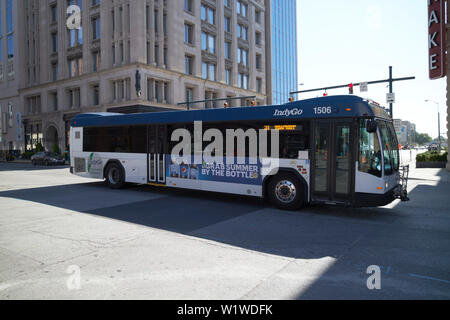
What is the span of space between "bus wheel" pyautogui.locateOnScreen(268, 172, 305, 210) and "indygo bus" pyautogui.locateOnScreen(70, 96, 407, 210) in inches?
1.1

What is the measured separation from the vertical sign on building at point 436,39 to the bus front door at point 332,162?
1377 cm

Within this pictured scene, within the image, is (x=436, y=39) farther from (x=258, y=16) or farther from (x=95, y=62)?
(x=258, y=16)

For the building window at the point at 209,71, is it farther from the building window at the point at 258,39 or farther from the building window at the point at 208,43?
the building window at the point at 258,39

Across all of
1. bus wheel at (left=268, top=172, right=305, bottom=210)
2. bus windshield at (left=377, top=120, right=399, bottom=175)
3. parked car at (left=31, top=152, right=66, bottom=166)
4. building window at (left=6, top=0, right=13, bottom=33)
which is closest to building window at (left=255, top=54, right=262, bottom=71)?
parked car at (left=31, top=152, right=66, bottom=166)

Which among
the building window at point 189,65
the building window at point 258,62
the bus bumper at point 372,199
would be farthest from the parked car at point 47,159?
the building window at point 258,62

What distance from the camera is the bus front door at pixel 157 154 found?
1229 cm

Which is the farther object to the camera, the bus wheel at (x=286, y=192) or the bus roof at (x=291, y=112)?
the bus wheel at (x=286, y=192)

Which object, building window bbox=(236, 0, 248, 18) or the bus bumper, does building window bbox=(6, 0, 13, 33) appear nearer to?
building window bbox=(236, 0, 248, 18)

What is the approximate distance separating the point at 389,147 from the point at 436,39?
556 inches

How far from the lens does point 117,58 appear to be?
35.7 meters

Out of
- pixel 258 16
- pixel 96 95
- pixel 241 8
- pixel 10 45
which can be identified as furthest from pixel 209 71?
pixel 10 45

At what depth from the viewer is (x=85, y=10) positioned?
Answer: 38.6 meters
